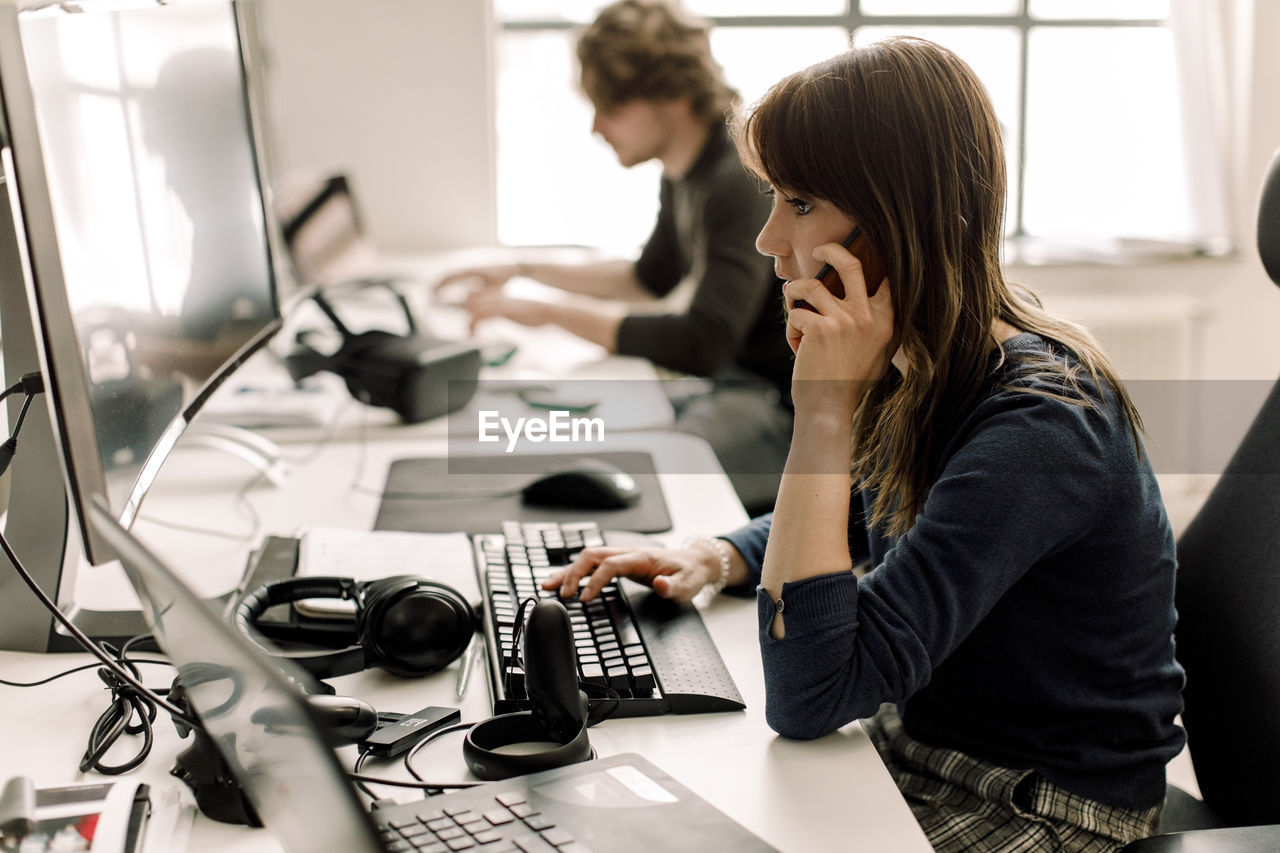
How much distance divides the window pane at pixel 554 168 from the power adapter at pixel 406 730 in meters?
2.58

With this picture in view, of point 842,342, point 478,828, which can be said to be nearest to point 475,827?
point 478,828

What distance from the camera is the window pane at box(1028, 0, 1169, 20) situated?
3.28 m

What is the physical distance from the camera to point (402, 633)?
878mm

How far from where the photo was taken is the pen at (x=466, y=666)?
0.88 meters

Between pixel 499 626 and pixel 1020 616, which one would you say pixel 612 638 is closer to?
pixel 499 626

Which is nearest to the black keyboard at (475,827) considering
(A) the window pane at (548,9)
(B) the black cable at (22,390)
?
(B) the black cable at (22,390)

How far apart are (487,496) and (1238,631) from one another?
82cm

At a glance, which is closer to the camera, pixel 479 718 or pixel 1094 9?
pixel 479 718

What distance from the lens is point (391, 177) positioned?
10.6 feet

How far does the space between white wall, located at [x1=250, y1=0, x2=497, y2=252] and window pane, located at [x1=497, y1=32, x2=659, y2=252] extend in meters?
0.11

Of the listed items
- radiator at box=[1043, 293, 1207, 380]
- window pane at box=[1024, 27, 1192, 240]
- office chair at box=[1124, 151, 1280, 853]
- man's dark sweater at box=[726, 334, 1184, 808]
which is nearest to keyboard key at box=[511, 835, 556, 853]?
man's dark sweater at box=[726, 334, 1184, 808]

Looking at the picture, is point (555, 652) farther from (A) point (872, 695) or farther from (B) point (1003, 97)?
(B) point (1003, 97)

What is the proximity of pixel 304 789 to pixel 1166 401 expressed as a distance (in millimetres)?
3261

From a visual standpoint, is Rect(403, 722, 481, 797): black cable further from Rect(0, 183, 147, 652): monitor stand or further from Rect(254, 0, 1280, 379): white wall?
Rect(254, 0, 1280, 379): white wall
